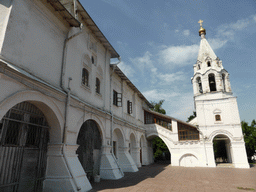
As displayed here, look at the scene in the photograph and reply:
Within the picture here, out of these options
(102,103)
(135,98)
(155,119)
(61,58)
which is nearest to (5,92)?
(61,58)

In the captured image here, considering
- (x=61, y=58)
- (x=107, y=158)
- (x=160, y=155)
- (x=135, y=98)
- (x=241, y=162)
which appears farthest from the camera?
(x=160, y=155)

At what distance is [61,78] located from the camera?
24.9 ft

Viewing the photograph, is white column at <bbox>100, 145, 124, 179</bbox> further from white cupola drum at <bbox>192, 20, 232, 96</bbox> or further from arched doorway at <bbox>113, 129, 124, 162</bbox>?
white cupola drum at <bbox>192, 20, 232, 96</bbox>

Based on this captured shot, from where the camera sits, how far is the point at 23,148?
255 inches

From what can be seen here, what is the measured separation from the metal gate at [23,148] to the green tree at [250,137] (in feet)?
81.0

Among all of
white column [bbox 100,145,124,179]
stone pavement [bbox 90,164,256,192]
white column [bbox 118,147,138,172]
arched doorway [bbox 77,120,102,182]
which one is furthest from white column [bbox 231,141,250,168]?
arched doorway [bbox 77,120,102,182]

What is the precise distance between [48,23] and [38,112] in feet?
11.5

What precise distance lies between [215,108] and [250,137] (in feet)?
28.0

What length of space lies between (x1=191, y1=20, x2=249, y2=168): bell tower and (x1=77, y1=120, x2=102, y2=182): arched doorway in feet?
40.5

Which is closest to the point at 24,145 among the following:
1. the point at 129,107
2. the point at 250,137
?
the point at 129,107

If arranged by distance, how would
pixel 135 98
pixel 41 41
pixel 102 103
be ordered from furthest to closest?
pixel 135 98, pixel 102 103, pixel 41 41

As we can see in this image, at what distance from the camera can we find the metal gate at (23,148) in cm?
584

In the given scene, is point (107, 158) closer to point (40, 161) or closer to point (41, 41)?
point (40, 161)

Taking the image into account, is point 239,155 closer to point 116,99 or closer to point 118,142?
A: point 118,142
